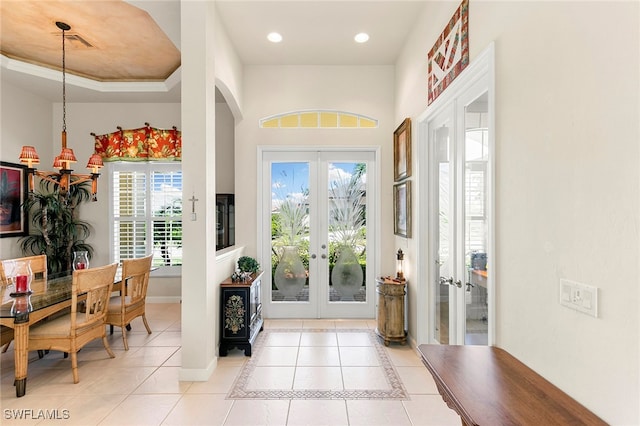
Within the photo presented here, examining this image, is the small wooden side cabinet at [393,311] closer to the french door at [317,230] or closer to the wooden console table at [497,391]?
the french door at [317,230]

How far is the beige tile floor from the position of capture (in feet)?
7.95

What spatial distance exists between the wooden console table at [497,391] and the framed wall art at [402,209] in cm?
217

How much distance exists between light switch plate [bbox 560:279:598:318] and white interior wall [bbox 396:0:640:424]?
0.03 m

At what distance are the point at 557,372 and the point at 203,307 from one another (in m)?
2.59

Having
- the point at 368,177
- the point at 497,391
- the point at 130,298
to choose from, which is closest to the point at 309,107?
the point at 368,177

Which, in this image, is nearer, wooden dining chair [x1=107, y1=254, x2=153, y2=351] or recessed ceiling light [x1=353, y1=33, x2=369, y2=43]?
wooden dining chair [x1=107, y1=254, x2=153, y2=351]

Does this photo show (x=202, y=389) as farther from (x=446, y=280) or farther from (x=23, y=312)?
(x=446, y=280)

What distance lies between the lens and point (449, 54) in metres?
2.71

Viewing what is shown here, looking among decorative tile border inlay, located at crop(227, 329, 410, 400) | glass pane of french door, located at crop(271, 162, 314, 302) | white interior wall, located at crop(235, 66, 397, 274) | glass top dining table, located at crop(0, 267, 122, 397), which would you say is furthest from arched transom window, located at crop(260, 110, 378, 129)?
decorative tile border inlay, located at crop(227, 329, 410, 400)

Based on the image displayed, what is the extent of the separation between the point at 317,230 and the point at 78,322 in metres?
2.86

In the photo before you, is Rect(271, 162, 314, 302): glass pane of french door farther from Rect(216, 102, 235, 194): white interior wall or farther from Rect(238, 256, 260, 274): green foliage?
Rect(216, 102, 235, 194): white interior wall

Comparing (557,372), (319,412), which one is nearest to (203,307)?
(319,412)

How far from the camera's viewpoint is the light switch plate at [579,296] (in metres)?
1.25

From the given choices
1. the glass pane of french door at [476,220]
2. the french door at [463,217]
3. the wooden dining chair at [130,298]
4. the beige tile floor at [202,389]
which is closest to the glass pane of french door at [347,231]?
the beige tile floor at [202,389]
